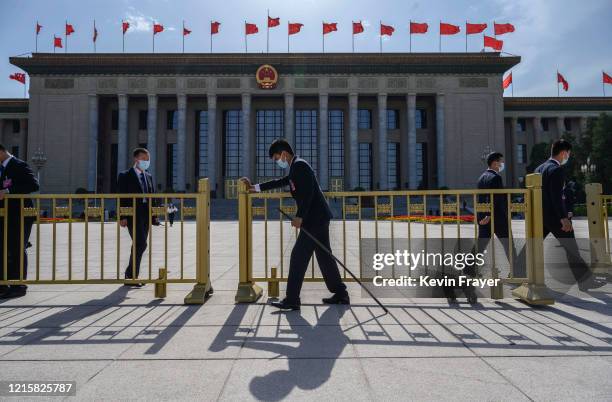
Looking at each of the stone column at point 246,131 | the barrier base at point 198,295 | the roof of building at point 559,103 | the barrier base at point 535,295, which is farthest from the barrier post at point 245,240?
the roof of building at point 559,103

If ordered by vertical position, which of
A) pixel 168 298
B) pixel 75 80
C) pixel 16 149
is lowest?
pixel 168 298

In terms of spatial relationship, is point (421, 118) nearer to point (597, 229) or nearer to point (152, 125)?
point (152, 125)

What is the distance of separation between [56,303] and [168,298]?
1260 mm

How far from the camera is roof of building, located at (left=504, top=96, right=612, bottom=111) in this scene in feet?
144

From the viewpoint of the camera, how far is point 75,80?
3897 cm

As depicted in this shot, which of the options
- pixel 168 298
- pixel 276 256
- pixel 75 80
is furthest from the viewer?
pixel 75 80

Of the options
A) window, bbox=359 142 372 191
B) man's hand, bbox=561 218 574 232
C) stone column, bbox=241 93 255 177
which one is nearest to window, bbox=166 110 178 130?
stone column, bbox=241 93 255 177

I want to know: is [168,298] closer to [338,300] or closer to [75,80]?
[338,300]

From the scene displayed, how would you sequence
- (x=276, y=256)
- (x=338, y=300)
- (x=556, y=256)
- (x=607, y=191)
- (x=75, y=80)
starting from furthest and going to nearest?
(x=75, y=80) → (x=607, y=191) → (x=276, y=256) → (x=556, y=256) → (x=338, y=300)

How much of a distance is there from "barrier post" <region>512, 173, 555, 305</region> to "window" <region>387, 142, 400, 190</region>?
38558mm

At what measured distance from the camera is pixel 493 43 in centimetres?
3472

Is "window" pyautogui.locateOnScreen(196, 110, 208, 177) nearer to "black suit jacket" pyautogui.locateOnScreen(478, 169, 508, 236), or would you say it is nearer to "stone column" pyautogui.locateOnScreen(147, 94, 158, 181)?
"stone column" pyautogui.locateOnScreen(147, 94, 158, 181)

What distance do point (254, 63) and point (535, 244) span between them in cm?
3817

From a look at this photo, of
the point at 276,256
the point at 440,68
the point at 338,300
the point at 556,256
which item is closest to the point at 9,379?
the point at 338,300
